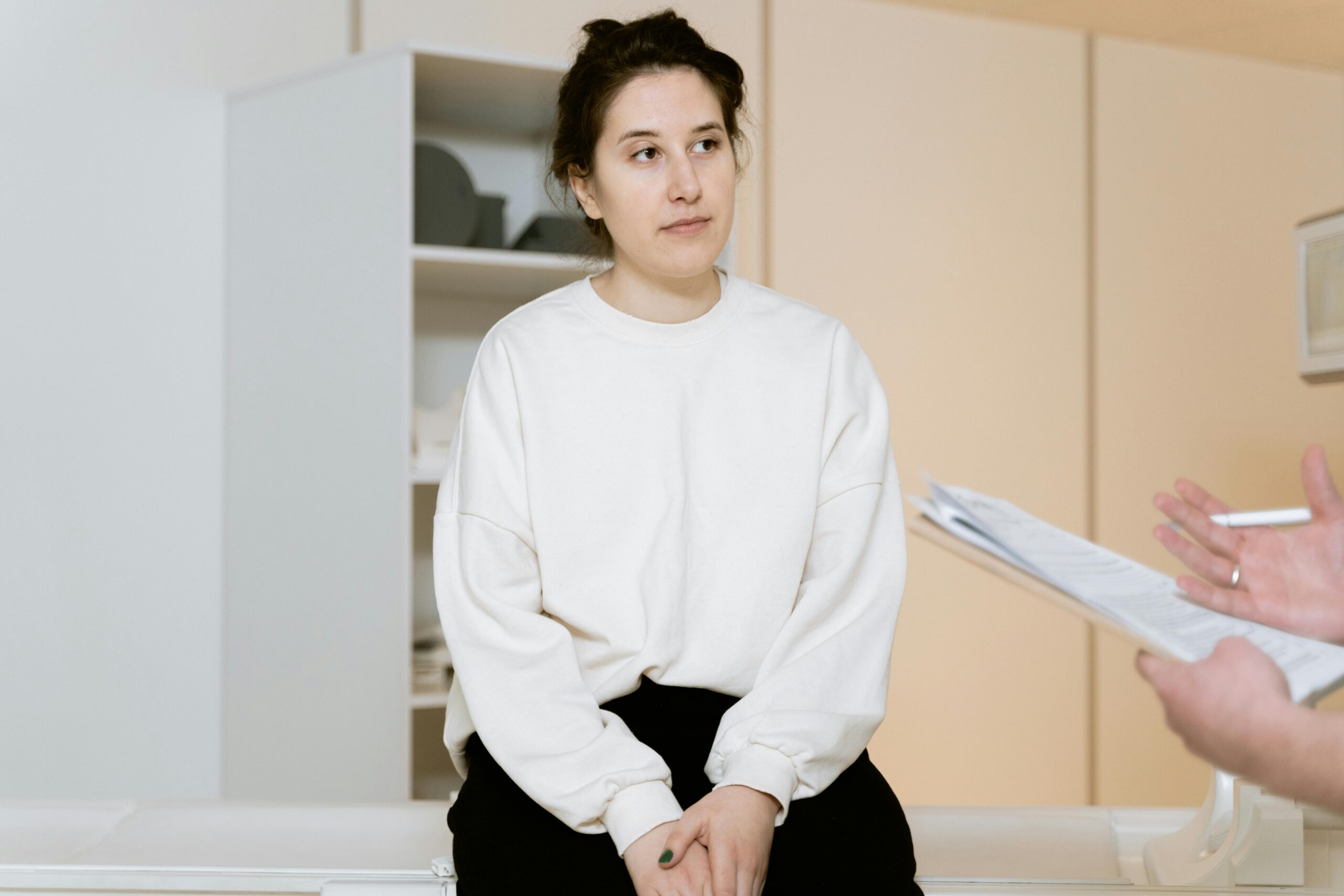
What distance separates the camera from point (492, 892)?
1002 millimetres

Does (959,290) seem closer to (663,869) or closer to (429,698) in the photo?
(429,698)

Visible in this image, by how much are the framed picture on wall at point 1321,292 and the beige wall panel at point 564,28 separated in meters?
1.13

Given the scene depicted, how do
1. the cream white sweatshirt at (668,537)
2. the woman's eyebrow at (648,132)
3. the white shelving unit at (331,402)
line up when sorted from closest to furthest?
the cream white sweatshirt at (668,537) → the woman's eyebrow at (648,132) → the white shelving unit at (331,402)

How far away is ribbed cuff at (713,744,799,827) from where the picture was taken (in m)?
0.98

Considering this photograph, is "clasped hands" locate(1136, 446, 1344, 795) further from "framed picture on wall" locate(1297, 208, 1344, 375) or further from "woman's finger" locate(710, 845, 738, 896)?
"framed picture on wall" locate(1297, 208, 1344, 375)

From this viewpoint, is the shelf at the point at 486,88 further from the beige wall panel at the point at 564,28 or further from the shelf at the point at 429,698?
the shelf at the point at 429,698

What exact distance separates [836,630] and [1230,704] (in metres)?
0.53

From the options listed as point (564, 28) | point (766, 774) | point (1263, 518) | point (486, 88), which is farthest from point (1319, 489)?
point (564, 28)

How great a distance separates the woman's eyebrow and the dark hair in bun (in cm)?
4

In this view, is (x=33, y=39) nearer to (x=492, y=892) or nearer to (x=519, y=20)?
(x=519, y=20)

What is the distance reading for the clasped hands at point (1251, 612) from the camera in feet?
1.99

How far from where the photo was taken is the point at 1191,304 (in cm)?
305

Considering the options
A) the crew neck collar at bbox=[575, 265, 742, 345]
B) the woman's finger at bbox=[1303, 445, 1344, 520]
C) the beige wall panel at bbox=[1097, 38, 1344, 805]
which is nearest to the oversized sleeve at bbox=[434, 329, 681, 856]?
the crew neck collar at bbox=[575, 265, 742, 345]

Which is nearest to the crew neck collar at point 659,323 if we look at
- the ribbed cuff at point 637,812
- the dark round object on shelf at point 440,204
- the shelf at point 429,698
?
the ribbed cuff at point 637,812
